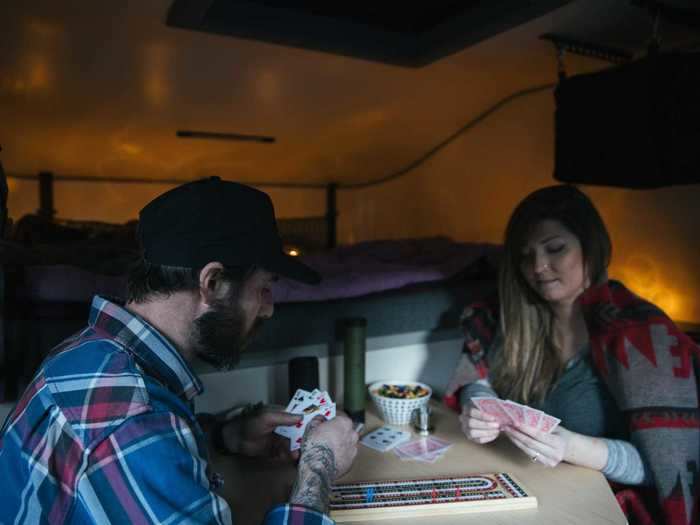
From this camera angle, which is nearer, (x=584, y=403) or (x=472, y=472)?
(x=472, y=472)

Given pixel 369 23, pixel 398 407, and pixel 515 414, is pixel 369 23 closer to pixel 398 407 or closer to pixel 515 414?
pixel 398 407

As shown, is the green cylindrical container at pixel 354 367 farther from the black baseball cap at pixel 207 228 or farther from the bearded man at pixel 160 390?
the black baseball cap at pixel 207 228

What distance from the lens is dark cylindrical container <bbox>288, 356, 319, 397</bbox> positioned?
1271 mm

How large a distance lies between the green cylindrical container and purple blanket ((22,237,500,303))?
145 millimetres

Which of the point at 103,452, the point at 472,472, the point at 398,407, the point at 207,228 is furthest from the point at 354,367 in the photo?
the point at 103,452

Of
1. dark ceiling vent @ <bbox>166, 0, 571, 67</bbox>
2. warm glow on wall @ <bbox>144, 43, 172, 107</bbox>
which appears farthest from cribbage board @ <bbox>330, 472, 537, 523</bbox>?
warm glow on wall @ <bbox>144, 43, 172, 107</bbox>

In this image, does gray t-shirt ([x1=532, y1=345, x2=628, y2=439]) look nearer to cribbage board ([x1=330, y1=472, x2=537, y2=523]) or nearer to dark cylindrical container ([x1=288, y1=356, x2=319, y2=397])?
cribbage board ([x1=330, y1=472, x2=537, y2=523])

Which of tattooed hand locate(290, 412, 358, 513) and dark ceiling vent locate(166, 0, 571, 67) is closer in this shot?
tattooed hand locate(290, 412, 358, 513)

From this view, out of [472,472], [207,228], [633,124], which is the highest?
[633,124]

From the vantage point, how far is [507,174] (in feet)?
8.92

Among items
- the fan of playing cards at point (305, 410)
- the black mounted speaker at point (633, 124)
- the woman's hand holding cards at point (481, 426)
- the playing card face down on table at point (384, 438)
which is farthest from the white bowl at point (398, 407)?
the black mounted speaker at point (633, 124)

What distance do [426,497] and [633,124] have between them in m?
1.34

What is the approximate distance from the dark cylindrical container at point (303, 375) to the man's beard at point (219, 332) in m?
0.41

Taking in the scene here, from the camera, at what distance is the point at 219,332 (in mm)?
842
